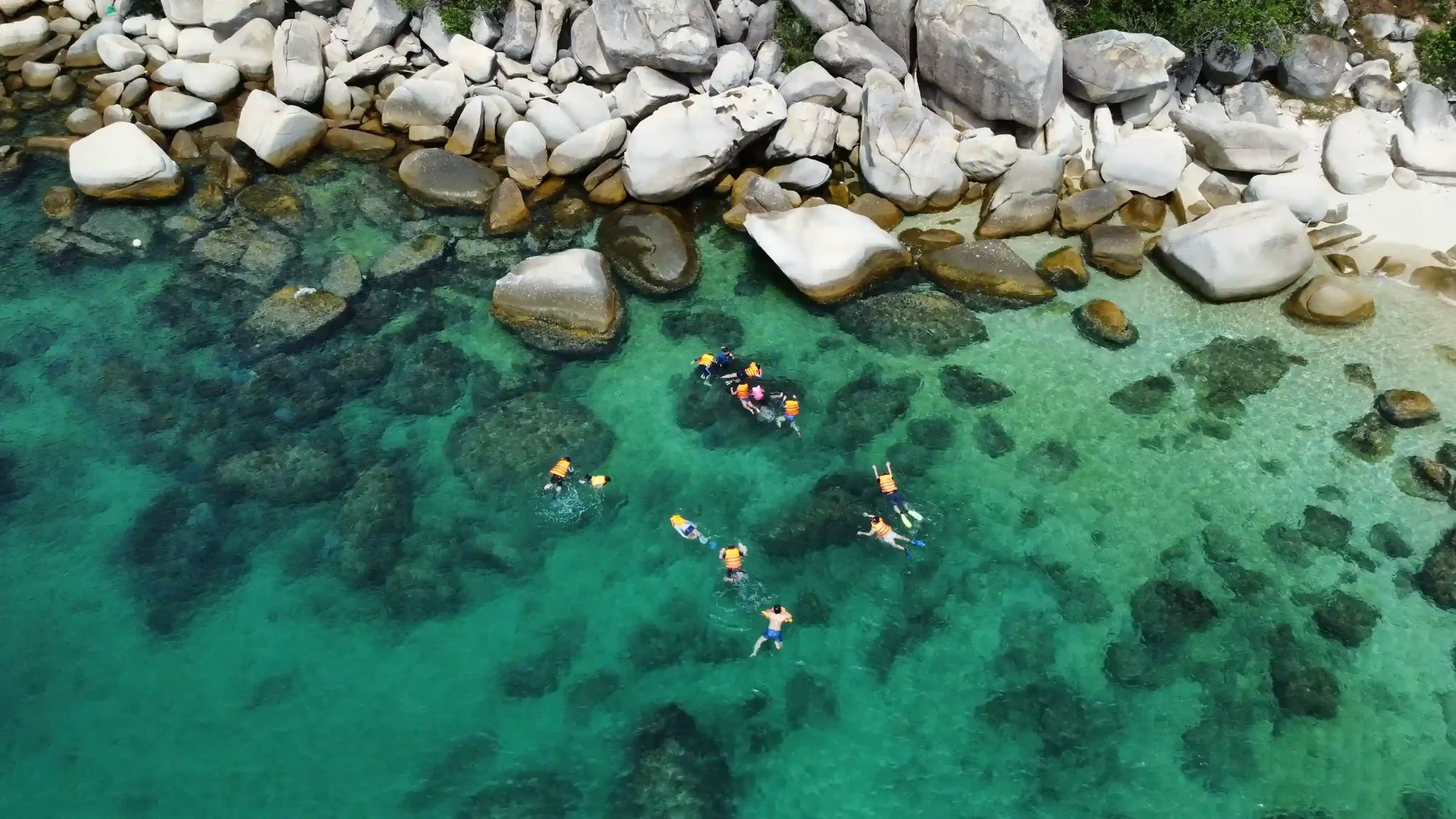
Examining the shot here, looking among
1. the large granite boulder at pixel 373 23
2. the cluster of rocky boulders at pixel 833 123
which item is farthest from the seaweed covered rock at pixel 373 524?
the large granite boulder at pixel 373 23

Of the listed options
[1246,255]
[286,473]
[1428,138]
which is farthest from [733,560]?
[1428,138]

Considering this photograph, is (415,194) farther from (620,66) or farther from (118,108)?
(118,108)

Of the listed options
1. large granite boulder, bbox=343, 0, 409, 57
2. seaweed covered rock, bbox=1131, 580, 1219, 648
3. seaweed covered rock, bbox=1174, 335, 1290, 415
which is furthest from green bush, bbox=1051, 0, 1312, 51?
large granite boulder, bbox=343, 0, 409, 57

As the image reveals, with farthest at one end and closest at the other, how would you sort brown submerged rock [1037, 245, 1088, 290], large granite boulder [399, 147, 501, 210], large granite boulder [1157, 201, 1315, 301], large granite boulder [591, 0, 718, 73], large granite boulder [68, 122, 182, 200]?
large granite boulder [591, 0, 718, 73] → large granite boulder [399, 147, 501, 210] → large granite boulder [68, 122, 182, 200] → brown submerged rock [1037, 245, 1088, 290] → large granite boulder [1157, 201, 1315, 301]

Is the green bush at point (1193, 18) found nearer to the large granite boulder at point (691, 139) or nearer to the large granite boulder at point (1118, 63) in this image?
the large granite boulder at point (1118, 63)

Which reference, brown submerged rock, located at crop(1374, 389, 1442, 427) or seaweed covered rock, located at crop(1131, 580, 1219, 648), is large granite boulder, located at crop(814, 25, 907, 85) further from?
seaweed covered rock, located at crop(1131, 580, 1219, 648)

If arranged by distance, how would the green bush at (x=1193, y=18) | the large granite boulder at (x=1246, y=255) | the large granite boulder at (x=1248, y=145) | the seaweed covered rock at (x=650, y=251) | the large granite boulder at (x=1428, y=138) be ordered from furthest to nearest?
the green bush at (x=1193, y=18) < the large granite boulder at (x=1248, y=145) < the large granite boulder at (x=1428, y=138) < the seaweed covered rock at (x=650, y=251) < the large granite boulder at (x=1246, y=255)

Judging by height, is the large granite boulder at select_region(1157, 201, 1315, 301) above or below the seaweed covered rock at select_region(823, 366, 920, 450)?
above
